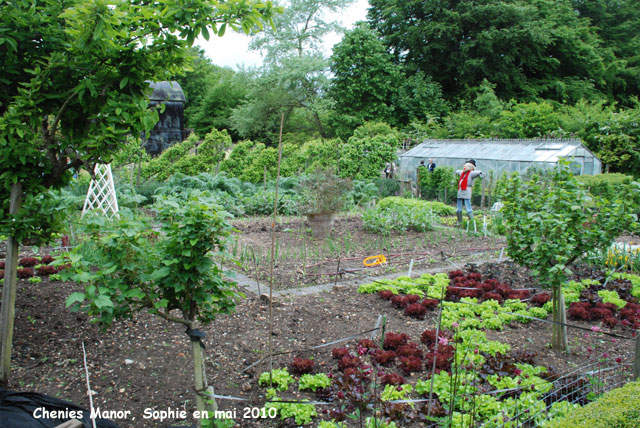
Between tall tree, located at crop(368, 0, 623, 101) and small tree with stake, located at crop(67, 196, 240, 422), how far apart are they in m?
27.4

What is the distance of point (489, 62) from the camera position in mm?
27906

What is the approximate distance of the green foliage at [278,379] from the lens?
3025 millimetres

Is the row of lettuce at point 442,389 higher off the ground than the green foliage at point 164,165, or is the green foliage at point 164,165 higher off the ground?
the green foliage at point 164,165

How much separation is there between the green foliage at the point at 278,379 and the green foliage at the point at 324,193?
5.09m

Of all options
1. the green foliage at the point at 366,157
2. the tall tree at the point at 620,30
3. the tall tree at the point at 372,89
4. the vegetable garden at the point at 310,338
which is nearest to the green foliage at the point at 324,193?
the vegetable garden at the point at 310,338

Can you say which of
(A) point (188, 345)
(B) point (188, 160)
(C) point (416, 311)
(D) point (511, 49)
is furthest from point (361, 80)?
(A) point (188, 345)

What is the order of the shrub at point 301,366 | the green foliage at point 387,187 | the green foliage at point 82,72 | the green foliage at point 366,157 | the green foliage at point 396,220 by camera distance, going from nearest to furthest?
the green foliage at point 82,72 < the shrub at point 301,366 < the green foliage at point 396,220 < the green foliage at point 387,187 < the green foliage at point 366,157

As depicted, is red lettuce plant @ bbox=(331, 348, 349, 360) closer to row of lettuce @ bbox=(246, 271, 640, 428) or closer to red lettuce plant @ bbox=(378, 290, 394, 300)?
row of lettuce @ bbox=(246, 271, 640, 428)

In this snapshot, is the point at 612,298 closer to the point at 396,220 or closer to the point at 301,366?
the point at 301,366

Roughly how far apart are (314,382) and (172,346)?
1.25 meters

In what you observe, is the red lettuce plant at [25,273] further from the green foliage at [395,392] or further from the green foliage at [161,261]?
the green foliage at [395,392]

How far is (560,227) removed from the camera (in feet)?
11.8

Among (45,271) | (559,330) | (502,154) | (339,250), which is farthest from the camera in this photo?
(502,154)

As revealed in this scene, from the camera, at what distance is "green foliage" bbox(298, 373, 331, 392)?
3.02 metres
